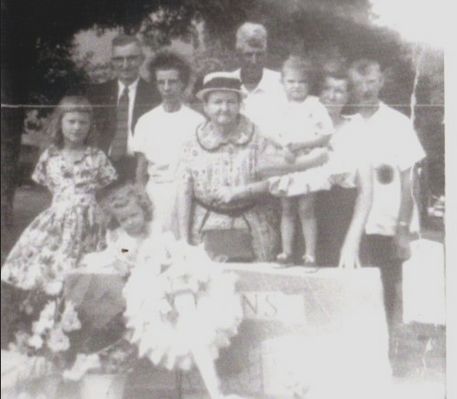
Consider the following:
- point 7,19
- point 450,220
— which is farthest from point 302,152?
point 7,19

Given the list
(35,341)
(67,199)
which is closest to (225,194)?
(67,199)

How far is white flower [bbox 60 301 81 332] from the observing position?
438 cm

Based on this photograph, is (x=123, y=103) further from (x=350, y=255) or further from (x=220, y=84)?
(x=350, y=255)

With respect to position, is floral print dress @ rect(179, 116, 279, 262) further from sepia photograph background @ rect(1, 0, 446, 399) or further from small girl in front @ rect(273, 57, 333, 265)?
sepia photograph background @ rect(1, 0, 446, 399)

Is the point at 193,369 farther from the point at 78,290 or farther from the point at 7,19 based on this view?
the point at 7,19

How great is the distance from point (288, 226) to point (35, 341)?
1.37m

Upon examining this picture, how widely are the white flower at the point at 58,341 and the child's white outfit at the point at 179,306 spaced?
342 mm

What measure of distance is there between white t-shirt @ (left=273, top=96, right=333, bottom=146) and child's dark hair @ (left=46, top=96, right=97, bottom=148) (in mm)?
921

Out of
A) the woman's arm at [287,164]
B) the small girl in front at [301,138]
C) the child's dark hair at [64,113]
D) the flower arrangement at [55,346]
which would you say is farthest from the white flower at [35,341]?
the woman's arm at [287,164]

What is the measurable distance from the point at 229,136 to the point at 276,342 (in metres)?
0.98

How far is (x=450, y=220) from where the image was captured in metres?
4.12

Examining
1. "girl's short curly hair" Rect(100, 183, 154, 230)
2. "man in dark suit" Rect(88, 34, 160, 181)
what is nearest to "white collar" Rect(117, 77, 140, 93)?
"man in dark suit" Rect(88, 34, 160, 181)

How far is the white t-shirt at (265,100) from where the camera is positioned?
4.24m

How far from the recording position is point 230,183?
4.28 meters
